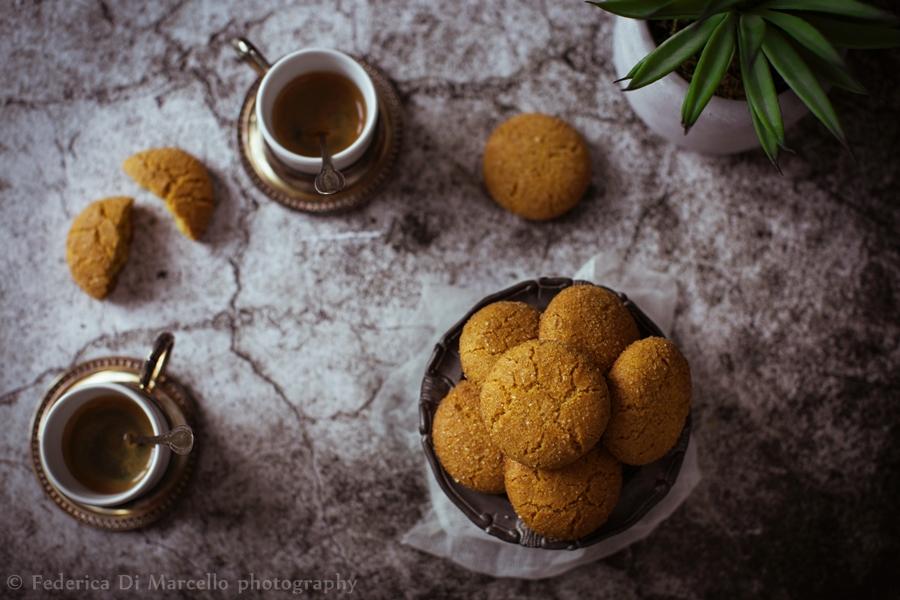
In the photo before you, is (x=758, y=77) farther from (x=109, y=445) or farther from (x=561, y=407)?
(x=109, y=445)

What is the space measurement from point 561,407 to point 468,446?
0.16 metres

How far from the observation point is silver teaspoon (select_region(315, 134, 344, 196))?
1.05 meters

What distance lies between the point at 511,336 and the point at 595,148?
1.57 feet

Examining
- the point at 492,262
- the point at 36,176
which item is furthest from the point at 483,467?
the point at 36,176

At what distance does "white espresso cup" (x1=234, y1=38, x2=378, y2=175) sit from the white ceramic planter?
0.40 m

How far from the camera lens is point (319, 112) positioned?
1163mm

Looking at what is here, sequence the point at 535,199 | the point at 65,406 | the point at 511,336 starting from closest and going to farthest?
the point at 511,336
the point at 65,406
the point at 535,199

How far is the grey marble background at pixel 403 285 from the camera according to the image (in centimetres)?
121

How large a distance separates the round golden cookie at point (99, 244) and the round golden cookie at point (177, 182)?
60 millimetres

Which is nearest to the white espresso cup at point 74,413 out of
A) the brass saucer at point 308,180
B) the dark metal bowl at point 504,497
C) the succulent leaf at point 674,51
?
the brass saucer at point 308,180

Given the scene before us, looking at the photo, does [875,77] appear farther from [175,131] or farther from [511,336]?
[175,131]

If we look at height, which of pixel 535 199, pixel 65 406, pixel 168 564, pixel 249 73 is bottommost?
pixel 168 564

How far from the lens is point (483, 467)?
0.96 metres

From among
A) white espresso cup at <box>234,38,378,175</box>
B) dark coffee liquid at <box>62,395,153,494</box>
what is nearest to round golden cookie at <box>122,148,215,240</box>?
white espresso cup at <box>234,38,378,175</box>
